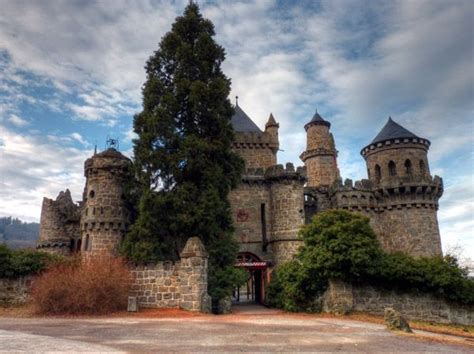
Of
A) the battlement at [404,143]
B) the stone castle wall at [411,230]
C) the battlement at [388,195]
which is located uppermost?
the battlement at [404,143]

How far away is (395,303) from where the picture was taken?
58.6 feet

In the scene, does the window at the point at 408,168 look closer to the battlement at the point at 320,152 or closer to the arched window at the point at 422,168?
the arched window at the point at 422,168

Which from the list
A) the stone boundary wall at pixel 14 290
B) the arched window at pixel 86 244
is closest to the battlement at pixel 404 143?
the arched window at pixel 86 244

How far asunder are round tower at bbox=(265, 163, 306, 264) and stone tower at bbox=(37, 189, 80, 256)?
1476 cm

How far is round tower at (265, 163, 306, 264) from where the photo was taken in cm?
2634

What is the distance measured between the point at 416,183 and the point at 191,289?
1995 cm

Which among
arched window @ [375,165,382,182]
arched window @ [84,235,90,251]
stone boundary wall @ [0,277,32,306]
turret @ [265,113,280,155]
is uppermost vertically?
turret @ [265,113,280,155]

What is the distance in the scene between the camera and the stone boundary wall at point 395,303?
17.6 m

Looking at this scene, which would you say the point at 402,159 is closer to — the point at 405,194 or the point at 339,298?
the point at 405,194

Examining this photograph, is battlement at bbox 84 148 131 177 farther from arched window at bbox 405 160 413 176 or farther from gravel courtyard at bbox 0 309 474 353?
arched window at bbox 405 160 413 176

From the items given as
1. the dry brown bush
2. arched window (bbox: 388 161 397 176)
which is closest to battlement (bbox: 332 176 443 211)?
arched window (bbox: 388 161 397 176)

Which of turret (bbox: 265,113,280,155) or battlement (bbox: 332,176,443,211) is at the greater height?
turret (bbox: 265,113,280,155)

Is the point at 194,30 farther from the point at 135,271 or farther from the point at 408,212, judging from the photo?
the point at 408,212

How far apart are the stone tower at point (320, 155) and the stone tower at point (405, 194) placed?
720 cm
